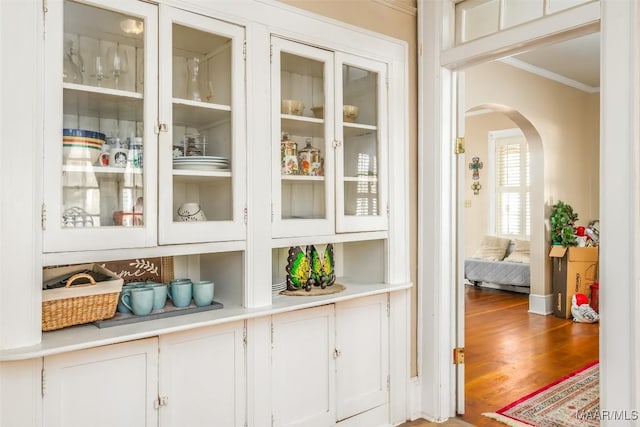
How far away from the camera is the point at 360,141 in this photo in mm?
2570

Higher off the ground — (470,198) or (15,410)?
(470,198)

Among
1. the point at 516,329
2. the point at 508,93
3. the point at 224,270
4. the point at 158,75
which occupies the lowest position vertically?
the point at 516,329

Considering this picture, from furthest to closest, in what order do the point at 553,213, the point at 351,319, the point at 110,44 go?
the point at 553,213 < the point at 351,319 < the point at 110,44

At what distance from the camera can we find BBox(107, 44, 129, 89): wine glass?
1803 millimetres

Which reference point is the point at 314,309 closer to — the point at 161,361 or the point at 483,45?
the point at 161,361

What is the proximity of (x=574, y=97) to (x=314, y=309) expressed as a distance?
17.4ft

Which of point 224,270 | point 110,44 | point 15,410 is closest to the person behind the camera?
point 15,410

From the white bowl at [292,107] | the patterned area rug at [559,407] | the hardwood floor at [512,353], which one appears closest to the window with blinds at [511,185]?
the hardwood floor at [512,353]

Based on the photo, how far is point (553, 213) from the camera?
5.66 metres

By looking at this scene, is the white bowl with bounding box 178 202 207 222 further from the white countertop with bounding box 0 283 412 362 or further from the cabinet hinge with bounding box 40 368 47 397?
the cabinet hinge with bounding box 40 368 47 397

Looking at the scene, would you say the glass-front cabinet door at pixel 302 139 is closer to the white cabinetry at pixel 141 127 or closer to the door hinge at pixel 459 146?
the white cabinetry at pixel 141 127

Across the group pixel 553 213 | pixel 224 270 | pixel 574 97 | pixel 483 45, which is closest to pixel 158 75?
pixel 224 270

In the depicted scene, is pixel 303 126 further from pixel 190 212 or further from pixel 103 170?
pixel 103 170

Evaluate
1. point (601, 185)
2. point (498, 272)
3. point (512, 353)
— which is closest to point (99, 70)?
point (601, 185)
